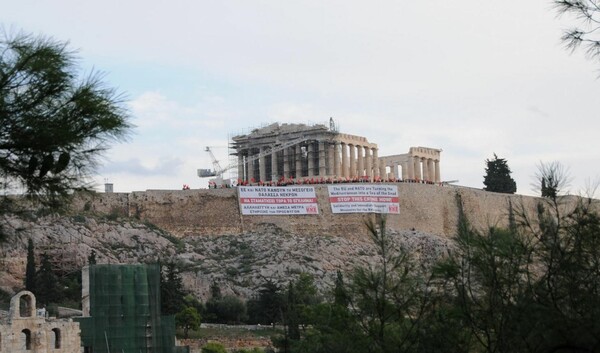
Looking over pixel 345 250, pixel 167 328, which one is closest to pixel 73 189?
pixel 167 328

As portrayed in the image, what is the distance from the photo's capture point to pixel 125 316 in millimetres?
39656

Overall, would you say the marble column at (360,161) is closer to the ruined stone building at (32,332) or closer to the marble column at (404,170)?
the marble column at (404,170)

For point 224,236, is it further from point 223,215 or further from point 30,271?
point 30,271

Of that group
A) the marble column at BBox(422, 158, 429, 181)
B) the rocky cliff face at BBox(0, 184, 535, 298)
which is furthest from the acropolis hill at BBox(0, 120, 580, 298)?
the marble column at BBox(422, 158, 429, 181)

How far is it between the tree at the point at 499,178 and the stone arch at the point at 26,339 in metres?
39.9

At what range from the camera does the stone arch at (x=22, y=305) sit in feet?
118

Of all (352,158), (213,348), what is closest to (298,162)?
(352,158)

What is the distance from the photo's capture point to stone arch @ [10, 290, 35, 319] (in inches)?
1417

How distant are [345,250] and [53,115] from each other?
149ft

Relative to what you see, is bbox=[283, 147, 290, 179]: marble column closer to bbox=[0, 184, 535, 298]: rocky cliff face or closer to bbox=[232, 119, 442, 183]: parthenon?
bbox=[232, 119, 442, 183]: parthenon

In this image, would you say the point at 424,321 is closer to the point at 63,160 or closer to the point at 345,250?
the point at 63,160

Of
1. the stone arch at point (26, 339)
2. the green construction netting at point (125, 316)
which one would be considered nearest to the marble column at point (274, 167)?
the green construction netting at point (125, 316)

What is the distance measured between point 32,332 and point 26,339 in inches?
12.6

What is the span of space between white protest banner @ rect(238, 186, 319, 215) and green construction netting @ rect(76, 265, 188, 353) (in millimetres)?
15435
